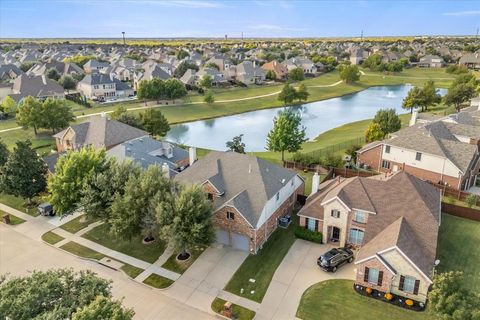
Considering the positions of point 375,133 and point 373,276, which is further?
point 375,133

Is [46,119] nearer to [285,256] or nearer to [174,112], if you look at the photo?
[174,112]

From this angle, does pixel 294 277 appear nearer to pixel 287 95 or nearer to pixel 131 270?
pixel 131 270

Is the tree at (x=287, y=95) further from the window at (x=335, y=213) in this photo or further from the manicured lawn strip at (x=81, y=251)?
the manicured lawn strip at (x=81, y=251)

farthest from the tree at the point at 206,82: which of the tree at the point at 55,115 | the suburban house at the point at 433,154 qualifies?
the suburban house at the point at 433,154

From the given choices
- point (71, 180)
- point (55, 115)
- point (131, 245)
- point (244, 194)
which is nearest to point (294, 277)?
point (244, 194)

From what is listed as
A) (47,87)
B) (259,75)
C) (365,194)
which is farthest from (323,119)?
(47,87)

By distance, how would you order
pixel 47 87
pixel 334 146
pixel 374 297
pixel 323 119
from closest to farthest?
pixel 374 297 < pixel 334 146 < pixel 323 119 < pixel 47 87

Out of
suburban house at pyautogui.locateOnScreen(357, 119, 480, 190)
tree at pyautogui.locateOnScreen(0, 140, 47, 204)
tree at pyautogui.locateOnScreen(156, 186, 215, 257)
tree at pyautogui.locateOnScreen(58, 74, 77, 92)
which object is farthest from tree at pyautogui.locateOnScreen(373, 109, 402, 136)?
tree at pyautogui.locateOnScreen(58, 74, 77, 92)
